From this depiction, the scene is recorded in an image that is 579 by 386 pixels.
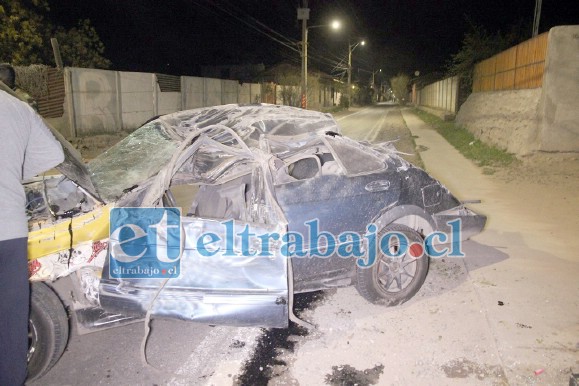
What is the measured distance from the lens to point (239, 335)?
3604mm

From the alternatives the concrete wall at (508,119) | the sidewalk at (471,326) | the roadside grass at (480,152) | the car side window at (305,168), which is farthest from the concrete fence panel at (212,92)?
the car side window at (305,168)

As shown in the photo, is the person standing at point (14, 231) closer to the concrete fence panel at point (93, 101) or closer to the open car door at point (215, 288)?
the open car door at point (215, 288)

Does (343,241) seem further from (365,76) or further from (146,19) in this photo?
(365,76)

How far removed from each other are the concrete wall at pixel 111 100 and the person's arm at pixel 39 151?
13700 millimetres

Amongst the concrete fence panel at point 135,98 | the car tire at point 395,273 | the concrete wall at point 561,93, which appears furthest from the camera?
the concrete fence panel at point 135,98

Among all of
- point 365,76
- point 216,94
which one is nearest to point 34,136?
point 216,94

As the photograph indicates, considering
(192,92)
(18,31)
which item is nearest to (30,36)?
(18,31)

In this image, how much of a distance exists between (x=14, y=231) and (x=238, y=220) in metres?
1.37

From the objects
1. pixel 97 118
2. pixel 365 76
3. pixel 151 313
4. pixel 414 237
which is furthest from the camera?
pixel 365 76

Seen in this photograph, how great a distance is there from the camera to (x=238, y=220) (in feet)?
10.3

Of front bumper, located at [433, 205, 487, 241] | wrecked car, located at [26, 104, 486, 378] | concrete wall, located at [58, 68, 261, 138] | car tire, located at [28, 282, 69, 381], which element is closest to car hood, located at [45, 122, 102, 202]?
wrecked car, located at [26, 104, 486, 378]

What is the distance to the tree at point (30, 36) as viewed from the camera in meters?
16.5

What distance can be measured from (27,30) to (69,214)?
17.3 m

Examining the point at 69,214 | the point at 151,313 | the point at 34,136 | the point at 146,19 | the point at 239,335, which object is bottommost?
the point at 239,335
